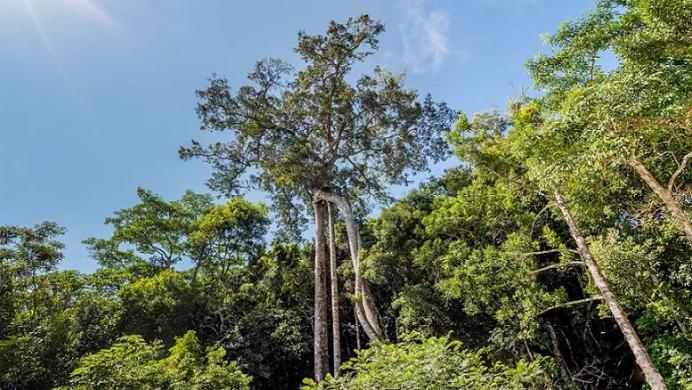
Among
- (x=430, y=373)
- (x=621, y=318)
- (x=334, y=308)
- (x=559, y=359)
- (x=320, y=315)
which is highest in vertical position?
(x=334, y=308)

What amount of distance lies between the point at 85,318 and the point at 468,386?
1317 centimetres

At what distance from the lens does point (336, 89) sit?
12.8 meters

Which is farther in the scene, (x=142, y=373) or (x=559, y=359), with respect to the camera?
(x=559, y=359)

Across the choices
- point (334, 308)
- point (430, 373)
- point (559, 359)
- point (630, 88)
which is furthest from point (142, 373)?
point (559, 359)

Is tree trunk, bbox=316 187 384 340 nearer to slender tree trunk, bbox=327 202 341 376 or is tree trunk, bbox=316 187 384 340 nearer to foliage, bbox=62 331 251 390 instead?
slender tree trunk, bbox=327 202 341 376

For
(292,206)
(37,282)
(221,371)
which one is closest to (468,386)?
(221,371)

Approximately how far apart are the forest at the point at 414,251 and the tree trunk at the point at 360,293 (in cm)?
6

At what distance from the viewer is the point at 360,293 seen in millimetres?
11414

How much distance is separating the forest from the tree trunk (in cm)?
6

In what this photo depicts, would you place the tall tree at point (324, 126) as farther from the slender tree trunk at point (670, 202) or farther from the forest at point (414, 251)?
the slender tree trunk at point (670, 202)

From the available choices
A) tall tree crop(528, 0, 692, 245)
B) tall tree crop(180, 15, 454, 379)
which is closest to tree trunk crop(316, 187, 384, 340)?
tall tree crop(180, 15, 454, 379)

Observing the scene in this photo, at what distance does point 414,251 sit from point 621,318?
5333 mm

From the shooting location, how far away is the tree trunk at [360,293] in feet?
35.0

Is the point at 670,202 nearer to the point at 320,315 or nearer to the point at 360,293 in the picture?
the point at 360,293
